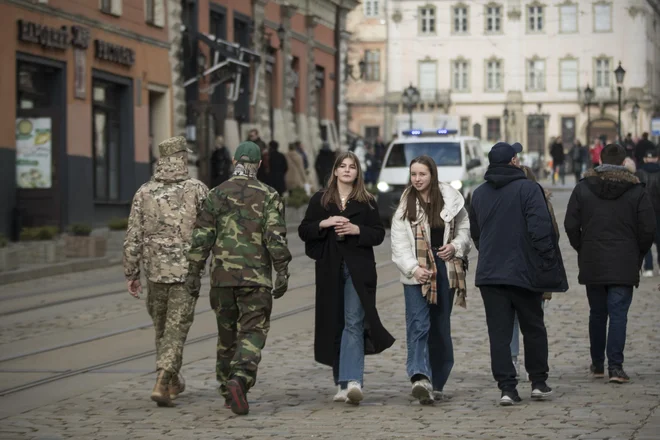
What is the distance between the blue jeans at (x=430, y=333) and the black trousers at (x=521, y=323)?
281 mm

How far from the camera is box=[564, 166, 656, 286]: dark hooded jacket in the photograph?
11.2 metres

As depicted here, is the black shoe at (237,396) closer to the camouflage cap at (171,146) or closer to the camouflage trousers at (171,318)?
the camouflage trousers at (171,318)

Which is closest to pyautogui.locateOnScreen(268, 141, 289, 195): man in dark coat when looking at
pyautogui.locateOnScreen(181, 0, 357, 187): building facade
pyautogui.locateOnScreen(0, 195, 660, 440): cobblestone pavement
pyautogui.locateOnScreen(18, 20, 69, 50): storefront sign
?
pyautogui.locateOnScreen(181, 0, 357, 187): building facade

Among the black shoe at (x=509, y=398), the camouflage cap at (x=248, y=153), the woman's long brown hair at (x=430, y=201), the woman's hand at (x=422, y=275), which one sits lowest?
the black shoe at (x=509, y=398)

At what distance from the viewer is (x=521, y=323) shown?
10.3 meters

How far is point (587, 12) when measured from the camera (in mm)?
92000

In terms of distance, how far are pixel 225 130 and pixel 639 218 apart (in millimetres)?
26423

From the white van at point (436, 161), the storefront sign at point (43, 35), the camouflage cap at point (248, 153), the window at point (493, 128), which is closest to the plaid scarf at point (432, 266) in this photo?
the camouflage cap at point (248, 153)

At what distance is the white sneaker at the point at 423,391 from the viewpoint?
999cm

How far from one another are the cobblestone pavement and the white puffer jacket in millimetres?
932

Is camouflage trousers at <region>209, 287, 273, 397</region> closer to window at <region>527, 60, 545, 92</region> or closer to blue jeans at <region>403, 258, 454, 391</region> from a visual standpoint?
blue jeans at <region>403, 258, 454, 391</region>

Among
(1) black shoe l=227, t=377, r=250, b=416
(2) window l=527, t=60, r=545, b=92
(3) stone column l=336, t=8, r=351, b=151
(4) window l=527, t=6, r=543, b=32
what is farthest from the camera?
(2) window l=527, t=60, r=545, b=92

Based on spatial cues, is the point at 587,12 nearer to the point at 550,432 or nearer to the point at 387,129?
the point at 387,129

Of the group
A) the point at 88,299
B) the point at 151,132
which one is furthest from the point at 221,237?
the point at 151,132
